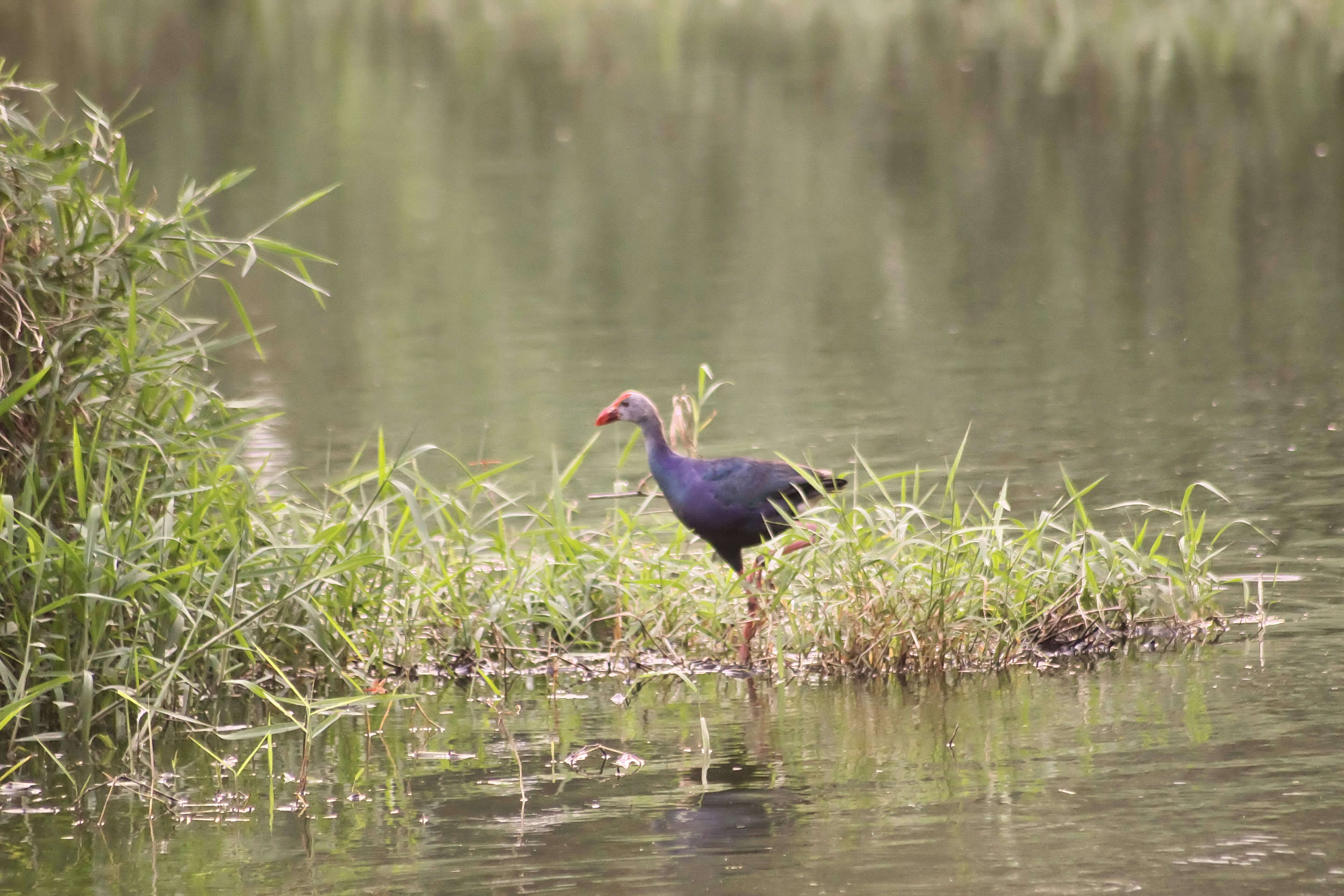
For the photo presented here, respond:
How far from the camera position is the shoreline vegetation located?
630 cm

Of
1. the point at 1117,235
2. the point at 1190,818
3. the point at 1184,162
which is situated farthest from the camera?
the point at 1184,162

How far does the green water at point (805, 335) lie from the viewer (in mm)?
5215

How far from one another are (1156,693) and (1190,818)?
138 centimetres

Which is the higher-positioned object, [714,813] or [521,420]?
[521,420]

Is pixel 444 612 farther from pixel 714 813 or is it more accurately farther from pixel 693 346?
pixel 693 346

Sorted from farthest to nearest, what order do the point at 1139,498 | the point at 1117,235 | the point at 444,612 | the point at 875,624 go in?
the point at 1117,235 < the point at 1139,498 < the point at 444,612 < the point at 875,624

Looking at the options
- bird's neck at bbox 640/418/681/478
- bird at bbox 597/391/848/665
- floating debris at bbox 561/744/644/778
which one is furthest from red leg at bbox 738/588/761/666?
floating debris at bbox 561/744/644/778

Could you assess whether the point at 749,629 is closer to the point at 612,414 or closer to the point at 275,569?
the point at 612,414

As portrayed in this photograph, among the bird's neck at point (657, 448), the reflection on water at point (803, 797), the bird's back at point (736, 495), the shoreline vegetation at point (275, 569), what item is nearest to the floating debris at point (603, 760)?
the reflection on water at point (803, 797)

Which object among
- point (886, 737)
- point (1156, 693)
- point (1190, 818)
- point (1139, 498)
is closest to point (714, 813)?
point (886, 737)

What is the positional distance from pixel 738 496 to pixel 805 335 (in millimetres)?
8598

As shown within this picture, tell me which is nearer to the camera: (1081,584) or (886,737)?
(886,737)

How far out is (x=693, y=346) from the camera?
1518 cm

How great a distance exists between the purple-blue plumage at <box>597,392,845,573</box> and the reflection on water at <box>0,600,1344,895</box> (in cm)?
56
